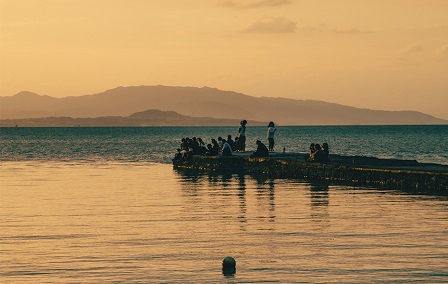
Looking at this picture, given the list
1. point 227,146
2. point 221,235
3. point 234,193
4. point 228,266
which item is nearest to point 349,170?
point 234,193

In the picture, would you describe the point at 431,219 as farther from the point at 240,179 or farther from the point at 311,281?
the point at 240,179

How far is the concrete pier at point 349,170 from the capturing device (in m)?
35.7

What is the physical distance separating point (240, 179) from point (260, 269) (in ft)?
92.1

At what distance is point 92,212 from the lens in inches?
1087

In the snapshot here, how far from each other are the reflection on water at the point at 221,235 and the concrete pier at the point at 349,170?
80.9 inches

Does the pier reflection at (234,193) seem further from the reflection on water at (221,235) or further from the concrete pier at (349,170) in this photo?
the concrete pier at (349,170)

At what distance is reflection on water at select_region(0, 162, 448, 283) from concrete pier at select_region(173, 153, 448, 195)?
6.74ft

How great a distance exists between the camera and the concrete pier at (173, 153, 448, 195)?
1404 inches

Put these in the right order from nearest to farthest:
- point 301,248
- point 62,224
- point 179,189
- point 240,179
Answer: point 301,248 → point 62,224 → point 179,189 → point 240,179

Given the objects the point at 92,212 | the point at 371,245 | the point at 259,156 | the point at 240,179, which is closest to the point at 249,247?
the point at 371,245

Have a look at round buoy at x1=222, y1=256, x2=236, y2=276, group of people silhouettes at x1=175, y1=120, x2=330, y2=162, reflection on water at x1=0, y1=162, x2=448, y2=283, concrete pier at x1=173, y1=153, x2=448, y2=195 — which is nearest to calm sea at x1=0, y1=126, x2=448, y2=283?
reflection on water at x1=0, y1=162, x2=448, y2=283

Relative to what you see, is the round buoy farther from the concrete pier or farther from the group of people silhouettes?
the group of people silhouettes

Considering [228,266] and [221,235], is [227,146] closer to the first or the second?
[221,235]

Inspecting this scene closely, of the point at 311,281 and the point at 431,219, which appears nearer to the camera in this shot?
the point at 311,281
